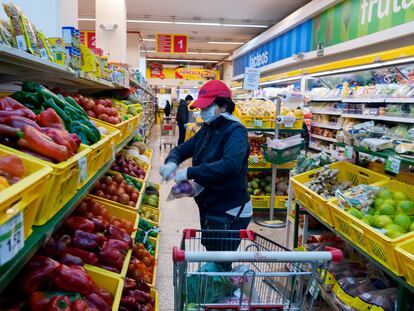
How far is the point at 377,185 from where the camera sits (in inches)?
113

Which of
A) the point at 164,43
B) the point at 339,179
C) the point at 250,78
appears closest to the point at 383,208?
the point at 339,179

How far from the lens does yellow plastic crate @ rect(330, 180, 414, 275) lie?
2.00 metres

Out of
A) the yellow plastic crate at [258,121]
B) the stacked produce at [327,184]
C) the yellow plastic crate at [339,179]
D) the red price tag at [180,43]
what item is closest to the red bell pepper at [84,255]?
the yellow plastic crate at [339,179]

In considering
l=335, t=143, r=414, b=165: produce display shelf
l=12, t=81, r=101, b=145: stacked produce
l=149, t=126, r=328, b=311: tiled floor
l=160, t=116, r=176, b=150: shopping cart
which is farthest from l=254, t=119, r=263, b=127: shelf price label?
l=160, t=116, r=176, b=150: shopping cart

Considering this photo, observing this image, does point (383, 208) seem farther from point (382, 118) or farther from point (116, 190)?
point (382, 118)

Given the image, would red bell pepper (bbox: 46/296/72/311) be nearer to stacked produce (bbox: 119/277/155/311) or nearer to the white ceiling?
stacked produce (bbox: 119/277/155/311)

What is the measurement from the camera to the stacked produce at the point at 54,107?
6.10 feet

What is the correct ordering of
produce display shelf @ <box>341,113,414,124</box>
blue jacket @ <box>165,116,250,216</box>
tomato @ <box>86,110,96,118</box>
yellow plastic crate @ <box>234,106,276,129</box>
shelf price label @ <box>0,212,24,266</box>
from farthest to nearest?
produce display shelf @ <box>341,113,414,124</box>
yellow plastic crate @ <box>234,106,276,129</box>
tomato @ <box>86,110,96,118</box>
blue jacket @ <box>165,116,250,216</box>
shelf price label @ <box>0,212,24,266</box>

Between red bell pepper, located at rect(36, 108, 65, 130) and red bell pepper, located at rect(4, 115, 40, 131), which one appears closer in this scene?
red bell pepper, located at rect(4, 115, 40, 131)

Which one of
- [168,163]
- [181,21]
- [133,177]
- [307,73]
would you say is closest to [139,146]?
[133,177]

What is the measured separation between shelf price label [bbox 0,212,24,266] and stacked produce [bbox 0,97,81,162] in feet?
1.28

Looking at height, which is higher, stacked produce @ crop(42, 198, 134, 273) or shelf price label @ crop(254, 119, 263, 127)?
shelf price label @ crop(254, 119, 263, 127)

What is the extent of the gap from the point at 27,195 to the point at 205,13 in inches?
492

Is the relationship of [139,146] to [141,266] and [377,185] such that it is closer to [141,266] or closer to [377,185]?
[141,266]
